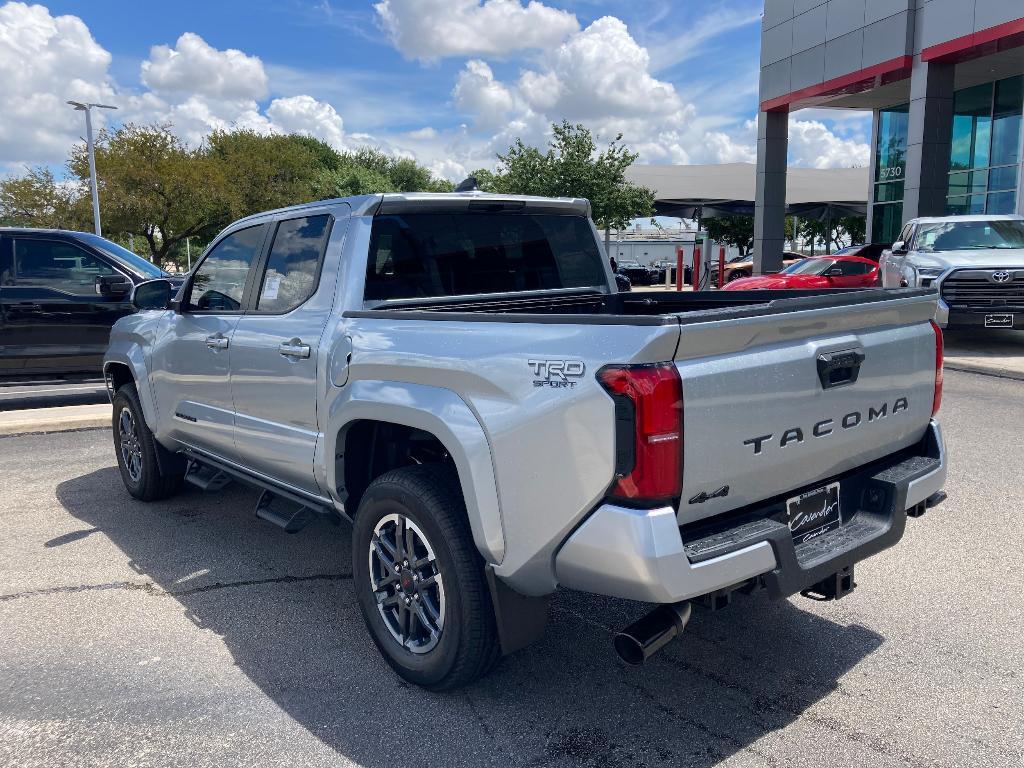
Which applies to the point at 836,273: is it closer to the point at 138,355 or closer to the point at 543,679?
the point at 138,355

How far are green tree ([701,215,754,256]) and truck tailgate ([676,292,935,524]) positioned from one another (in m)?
49.8

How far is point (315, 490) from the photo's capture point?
3822 mm

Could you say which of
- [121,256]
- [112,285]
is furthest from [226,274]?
[121,256]

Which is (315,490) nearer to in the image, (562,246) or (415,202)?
(415,202)

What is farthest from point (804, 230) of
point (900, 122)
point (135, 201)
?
point (135, 201)

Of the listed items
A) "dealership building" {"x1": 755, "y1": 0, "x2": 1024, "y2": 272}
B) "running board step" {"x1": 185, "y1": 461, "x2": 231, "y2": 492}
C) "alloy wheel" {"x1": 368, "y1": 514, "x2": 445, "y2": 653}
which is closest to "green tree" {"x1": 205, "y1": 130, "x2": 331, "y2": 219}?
"dealership building" {"x1": 755, "y1": 0, "x2": 1024, "y2": 272}

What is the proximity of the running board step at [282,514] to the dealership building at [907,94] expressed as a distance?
1792cm

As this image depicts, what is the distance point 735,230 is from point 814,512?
173ft

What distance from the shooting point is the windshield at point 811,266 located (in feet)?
58.1

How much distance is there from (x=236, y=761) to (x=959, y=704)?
2.50 m

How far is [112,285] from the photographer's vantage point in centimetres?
899

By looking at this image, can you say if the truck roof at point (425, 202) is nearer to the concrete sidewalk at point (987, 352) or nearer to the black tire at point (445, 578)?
the black tire at point (445, 578)

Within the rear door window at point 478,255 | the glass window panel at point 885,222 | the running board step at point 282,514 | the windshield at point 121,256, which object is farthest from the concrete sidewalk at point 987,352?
→ the glass window panel at point 885,222

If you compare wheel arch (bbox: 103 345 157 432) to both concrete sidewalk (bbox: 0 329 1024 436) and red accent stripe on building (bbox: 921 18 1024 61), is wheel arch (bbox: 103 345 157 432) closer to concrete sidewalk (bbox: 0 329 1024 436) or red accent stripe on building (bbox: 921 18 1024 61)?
concrete sidewalk (bbox: 0 329 1024 436)
